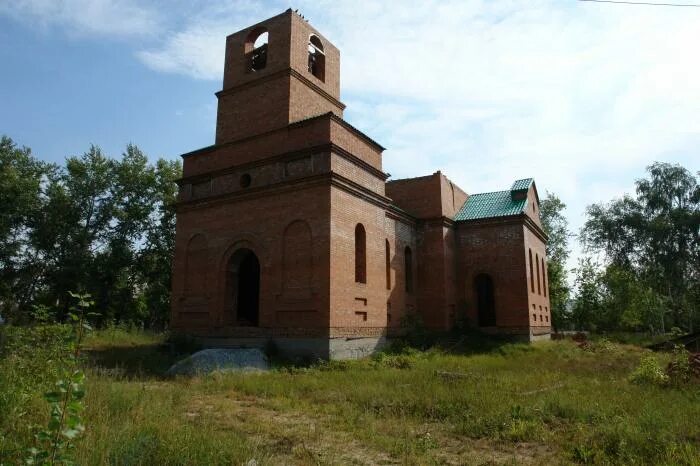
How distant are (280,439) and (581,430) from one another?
3690 millimetres

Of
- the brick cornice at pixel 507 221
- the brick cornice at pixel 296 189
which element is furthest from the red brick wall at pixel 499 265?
the brick cornice at pixel 296 189

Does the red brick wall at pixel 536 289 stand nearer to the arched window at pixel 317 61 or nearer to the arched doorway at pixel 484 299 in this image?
the arched doorway at pixel 484 299

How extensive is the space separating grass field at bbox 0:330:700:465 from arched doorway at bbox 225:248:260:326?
433cm

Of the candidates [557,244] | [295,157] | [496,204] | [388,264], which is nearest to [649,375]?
[388,264]

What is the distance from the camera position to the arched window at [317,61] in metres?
16.8

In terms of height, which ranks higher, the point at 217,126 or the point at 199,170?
the point at 217,126

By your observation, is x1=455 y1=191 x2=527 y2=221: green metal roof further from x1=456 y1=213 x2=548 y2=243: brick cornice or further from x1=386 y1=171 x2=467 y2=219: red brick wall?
x1=386 y1=171 x2=467 y2=219: red brick wall

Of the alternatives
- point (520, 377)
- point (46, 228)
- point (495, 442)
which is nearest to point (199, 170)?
point (520, 377)

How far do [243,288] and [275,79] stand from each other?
6933 mm

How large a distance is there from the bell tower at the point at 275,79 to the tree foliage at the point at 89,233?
15.3 metres

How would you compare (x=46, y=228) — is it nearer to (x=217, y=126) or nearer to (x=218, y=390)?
(x=217, y=126)

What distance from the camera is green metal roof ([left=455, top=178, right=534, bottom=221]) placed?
63.4 feet

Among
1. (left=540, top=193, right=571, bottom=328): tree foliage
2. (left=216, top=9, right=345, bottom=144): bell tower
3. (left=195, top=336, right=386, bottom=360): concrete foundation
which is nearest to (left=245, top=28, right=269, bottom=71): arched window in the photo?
(left=216, top=9, right=345, bottom=144): bell tower

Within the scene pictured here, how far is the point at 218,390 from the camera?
894 cm
